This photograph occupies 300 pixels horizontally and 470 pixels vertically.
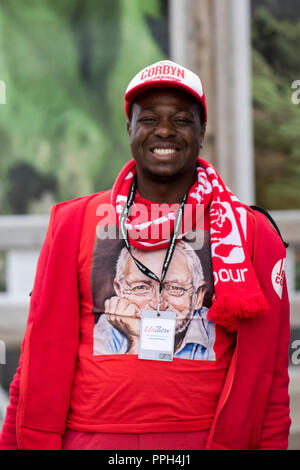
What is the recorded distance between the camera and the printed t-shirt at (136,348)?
4.89ft

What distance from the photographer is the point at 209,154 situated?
3150 mm

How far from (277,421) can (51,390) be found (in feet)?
2.13

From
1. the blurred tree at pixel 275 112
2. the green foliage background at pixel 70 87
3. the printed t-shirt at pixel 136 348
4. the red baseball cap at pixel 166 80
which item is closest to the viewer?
the printed t-shirt at pixel 136 348

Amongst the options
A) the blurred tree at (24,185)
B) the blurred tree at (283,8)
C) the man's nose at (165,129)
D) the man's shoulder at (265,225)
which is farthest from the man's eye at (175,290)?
the blurred tree at (283,8)

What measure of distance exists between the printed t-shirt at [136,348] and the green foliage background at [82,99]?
6.46 ft

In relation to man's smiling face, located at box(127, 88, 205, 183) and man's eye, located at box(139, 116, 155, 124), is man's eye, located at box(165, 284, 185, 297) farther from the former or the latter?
man's eye, located at box(139, 116, 155, 124)

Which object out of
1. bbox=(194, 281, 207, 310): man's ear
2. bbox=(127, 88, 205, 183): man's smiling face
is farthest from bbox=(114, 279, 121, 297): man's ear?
bbox=(127, 88, 205, 183): man's smiling face

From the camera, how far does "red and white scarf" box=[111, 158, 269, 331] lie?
1512mm

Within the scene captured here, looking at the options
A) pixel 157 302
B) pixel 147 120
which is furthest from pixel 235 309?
pixel 147 120

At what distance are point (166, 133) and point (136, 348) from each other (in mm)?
620

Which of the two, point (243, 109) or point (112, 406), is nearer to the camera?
point (112, 406)

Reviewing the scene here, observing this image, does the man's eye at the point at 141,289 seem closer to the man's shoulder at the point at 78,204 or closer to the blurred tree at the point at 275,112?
the man's shoulder at the point at 78,204

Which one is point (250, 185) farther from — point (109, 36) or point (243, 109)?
point (109, 36)

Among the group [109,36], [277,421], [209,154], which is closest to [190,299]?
[277,421]
